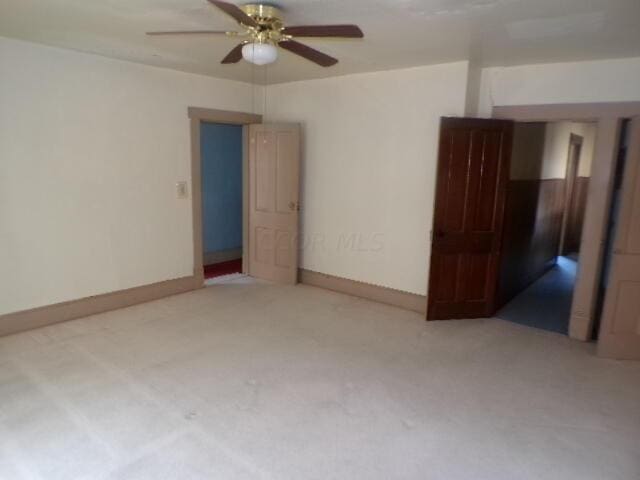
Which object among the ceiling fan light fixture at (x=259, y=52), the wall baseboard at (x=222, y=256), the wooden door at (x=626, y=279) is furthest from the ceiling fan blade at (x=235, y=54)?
the wall baseboard at (x=222, y=256)

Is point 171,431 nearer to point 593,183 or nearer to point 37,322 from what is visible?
point 37,322

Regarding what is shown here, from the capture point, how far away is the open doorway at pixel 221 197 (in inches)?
248

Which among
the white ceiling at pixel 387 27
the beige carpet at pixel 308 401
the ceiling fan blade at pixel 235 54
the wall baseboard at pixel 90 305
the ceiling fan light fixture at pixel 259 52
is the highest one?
the white ceiling at pixel 387 27

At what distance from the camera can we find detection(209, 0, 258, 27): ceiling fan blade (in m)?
2.01

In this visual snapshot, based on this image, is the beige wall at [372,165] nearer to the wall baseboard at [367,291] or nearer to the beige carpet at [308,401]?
the wall baseboard at [367,291]

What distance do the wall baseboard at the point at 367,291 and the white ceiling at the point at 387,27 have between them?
2373 mm

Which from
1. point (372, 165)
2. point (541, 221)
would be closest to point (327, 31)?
point (372, 165)

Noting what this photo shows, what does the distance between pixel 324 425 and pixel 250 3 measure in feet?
8.33

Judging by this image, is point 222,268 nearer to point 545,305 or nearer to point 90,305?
point 90,305

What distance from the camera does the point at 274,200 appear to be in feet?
17.8

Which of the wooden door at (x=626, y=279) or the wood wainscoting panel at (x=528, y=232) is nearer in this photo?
the wooden door at (x=626, y=279)

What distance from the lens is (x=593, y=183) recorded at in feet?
12.5

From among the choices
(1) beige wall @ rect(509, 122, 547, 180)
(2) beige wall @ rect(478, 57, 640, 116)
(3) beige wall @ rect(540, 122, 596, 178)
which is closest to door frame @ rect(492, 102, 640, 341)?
(2) beige wall @ rect(478, 57, 640, 116)

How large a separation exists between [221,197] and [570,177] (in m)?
5.48
